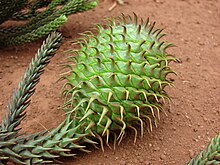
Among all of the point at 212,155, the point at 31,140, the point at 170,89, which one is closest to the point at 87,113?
the point at 31,140

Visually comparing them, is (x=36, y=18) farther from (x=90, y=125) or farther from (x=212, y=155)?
(x=212, y=155)

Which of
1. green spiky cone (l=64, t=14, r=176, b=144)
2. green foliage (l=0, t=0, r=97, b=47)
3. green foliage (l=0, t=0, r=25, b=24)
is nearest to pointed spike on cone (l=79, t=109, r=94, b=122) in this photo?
green spiky cone (l=64, t=14, r=176, b=144)

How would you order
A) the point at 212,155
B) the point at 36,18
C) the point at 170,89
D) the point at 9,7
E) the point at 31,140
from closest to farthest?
the point at 212,155
the point at 31,140
the point at 170,89
the point at 9,7
the point at 36,18

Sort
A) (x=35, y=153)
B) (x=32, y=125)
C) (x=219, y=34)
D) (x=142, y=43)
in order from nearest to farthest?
(x=35, y=153), (x=142, y=43), (x=32, y=125), (x=219, y=34)

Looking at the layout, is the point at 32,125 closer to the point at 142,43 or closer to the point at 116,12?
the point at 142,43

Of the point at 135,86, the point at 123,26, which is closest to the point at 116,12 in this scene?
the point at 123,26
